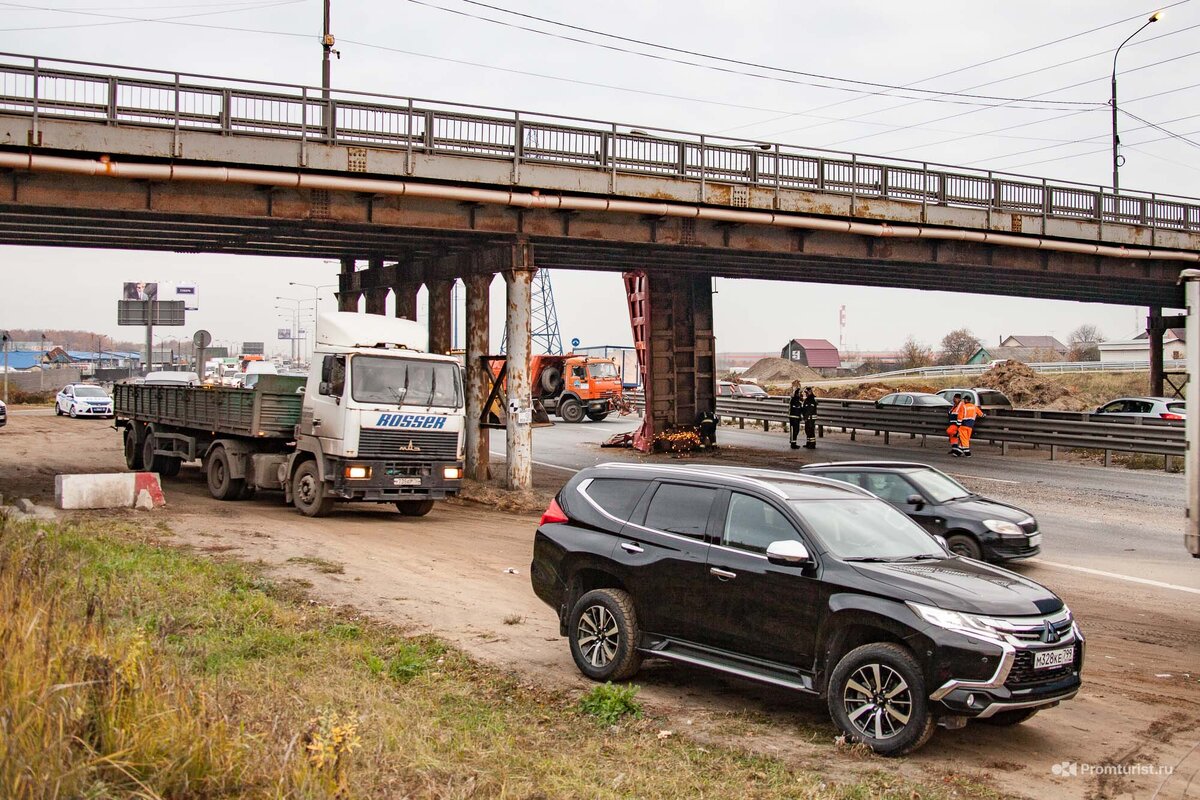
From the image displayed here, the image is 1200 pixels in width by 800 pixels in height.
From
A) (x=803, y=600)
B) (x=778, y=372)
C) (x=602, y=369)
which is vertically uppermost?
(x=778, y=372)

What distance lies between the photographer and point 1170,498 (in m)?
21.5

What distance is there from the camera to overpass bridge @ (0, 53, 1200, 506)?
1845 cm

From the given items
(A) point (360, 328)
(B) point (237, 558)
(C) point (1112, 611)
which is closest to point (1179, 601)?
(C) point (1112, 611)

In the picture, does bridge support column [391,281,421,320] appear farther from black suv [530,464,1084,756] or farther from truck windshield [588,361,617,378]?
black suv [530,464,1084,756]

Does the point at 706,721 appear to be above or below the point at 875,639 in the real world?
below

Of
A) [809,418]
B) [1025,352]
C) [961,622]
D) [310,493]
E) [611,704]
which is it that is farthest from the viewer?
[1025,352]

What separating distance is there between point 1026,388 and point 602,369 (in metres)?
20.8

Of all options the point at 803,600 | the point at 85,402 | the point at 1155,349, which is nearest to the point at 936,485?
the point at 803,600

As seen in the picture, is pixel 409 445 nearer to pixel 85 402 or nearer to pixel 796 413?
pixel 796 413

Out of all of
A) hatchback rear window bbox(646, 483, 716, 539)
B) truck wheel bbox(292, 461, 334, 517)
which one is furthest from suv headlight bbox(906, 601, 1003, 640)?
truck wheel bbox(292, 461, 334, 517)

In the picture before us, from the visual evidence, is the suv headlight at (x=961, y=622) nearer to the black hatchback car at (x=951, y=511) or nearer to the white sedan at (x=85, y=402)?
the black hatchback car at (x=951, y=511)

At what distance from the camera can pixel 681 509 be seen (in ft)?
26.5

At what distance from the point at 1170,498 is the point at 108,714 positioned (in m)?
21.9

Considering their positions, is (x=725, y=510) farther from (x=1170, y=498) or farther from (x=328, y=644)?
(x=1170, y=498)
